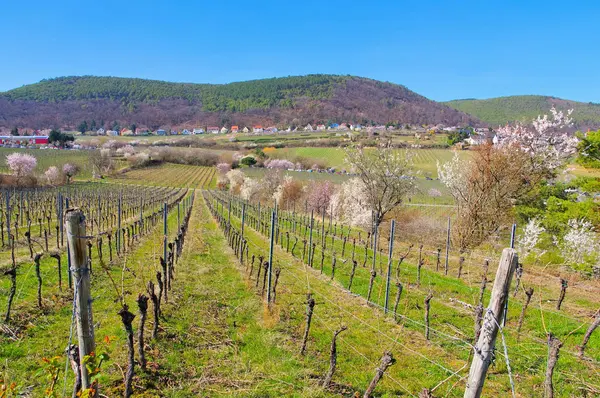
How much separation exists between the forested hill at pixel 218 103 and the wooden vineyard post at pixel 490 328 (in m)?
111

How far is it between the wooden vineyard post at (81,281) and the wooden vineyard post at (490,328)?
3.31 metres

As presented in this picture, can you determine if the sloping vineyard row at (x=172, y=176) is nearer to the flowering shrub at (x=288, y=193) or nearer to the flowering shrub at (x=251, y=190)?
the flowering shrub at (x=251, y=190)

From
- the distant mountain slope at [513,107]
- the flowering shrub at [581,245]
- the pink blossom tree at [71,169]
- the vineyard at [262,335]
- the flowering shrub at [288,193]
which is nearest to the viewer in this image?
the vineyard at [262,335]

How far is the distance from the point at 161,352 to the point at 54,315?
2631 mm

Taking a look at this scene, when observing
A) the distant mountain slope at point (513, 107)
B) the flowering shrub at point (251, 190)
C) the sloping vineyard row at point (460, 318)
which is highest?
the distant mountain slope at point (513, 107)

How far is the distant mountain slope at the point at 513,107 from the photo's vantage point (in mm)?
98131

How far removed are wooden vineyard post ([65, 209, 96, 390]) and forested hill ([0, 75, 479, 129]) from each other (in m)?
112

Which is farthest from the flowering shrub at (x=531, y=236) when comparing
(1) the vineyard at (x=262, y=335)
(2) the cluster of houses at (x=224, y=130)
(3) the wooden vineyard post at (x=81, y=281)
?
(2) the cluster of houses at (x=224, y=130)

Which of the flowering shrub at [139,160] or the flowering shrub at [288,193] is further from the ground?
the flowering shrub at [139,160]

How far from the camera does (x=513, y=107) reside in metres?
121

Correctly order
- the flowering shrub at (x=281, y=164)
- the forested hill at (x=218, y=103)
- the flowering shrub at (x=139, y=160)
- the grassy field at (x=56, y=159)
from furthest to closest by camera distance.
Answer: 1. the forested hill at (x=218, y=103)
2. the flowering shrub at (x=139, y=160)
3. the flowering shrub at (x=281, y=164)
4. the grassy field at (x=56, y=159)

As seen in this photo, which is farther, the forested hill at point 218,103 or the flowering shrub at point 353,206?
the forested hill at point 218,103

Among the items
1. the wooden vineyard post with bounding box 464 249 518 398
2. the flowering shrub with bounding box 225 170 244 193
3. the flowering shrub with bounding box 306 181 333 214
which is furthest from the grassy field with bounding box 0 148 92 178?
the wooden vineyard post with bounding box 464 249 518 398

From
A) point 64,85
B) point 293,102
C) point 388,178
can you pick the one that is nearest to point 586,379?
point 388,178
